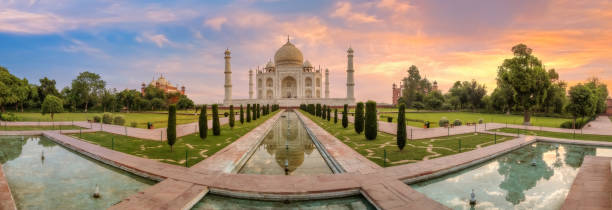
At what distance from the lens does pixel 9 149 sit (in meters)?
9.89

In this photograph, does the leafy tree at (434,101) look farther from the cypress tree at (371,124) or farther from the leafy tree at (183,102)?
the leafy tree at (183,102)

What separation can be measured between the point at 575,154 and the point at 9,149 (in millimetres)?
18778

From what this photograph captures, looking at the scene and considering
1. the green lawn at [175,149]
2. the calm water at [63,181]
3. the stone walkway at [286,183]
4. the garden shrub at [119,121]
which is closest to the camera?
the stone walkway at [286,183]

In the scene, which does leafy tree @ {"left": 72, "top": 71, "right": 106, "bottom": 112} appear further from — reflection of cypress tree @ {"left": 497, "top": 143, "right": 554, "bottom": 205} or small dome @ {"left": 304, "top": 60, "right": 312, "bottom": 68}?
reflection of cypress tree @ {"left": 497, "top": 143, "right": 554, "bottom": 205}

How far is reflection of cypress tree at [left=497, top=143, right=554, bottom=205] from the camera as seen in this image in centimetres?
562

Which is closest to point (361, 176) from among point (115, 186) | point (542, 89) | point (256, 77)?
point (115, 186)

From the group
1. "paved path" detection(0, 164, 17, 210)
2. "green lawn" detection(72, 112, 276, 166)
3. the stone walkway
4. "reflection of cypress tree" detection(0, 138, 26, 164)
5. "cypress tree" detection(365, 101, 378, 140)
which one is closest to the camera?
"paved path" detection(0, 164, 17, 210)

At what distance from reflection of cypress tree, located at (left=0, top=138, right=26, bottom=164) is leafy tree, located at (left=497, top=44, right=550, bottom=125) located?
25441 millimetres

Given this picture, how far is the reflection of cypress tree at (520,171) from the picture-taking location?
562cm

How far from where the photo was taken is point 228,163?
23.0ft

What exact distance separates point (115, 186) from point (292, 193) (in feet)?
11.9

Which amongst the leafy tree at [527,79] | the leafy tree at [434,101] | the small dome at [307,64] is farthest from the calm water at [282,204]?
the small dome at [307,64]

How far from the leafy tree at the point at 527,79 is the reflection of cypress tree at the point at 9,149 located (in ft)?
83.5

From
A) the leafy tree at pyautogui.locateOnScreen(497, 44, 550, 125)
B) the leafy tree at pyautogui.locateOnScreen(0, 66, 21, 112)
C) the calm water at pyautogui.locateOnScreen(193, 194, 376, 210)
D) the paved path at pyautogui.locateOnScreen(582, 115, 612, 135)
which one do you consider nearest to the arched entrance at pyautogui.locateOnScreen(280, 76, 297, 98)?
the leafy tree at pyautogui.locateOnScreen(0, 66, 21, 112)
